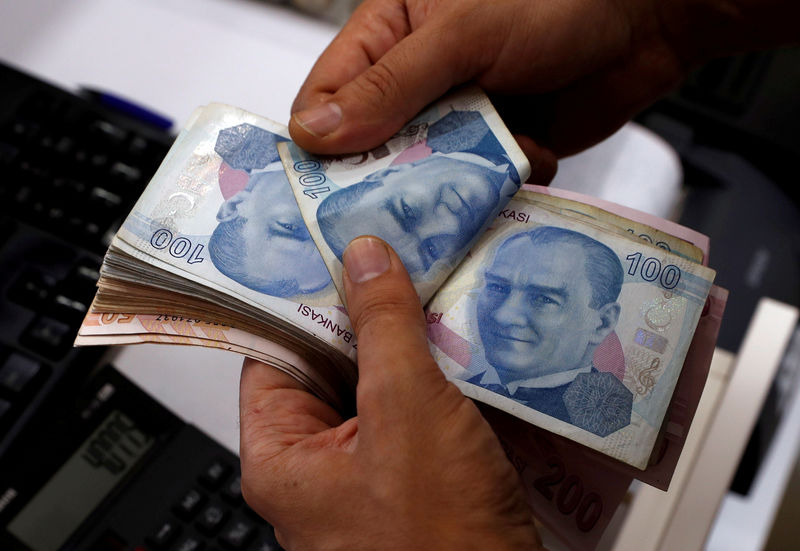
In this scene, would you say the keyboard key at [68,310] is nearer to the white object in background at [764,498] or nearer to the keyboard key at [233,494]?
the keyboard key at [233,494]

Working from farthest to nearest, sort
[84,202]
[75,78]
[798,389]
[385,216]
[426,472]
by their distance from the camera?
[798,389] < [75,78] < [84,202] < [385,216] < [426,472]

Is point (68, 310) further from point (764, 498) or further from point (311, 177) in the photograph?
point (764, 498)

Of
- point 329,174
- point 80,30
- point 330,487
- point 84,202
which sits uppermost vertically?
point 80,30

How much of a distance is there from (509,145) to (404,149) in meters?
0.09

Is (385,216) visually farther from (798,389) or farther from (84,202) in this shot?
(798,389)

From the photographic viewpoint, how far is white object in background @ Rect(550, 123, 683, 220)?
0.74 metres

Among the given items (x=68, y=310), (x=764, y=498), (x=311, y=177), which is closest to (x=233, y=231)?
(x=311, y=177)

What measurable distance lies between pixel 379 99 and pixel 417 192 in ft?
0.28

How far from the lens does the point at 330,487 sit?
16.3 inches

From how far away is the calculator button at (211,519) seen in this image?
1.73 ft

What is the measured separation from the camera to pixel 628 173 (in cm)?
77

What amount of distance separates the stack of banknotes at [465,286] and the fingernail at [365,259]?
44mm

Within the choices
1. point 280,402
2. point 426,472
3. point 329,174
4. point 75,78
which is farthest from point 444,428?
point 75,78

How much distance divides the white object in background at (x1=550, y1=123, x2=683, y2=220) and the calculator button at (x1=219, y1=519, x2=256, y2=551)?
0.48m
